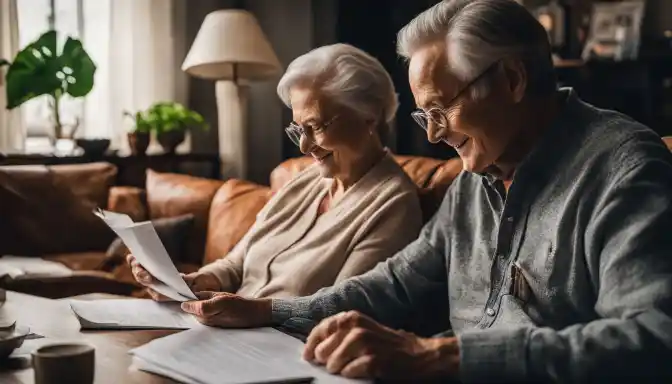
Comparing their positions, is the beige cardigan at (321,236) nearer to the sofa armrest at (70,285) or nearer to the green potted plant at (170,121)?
the sofa armrest at (70,285)

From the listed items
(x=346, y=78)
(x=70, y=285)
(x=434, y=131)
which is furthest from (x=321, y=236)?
(x=70, y=285)

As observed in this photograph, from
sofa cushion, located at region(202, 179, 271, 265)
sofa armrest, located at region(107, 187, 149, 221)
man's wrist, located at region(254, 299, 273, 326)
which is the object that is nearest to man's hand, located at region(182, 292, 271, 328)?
man's wrist, located at region(254, 299, 273, 326)

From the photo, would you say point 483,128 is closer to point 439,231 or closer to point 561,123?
point 561,123

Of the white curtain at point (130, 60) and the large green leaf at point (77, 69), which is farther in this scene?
A: the white curtain at point (130, 60)

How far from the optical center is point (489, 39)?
1284 millimetres

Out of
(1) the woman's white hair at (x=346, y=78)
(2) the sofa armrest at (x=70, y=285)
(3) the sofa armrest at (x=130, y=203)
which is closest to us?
(1) the woman's white hair at (x=346, y=78)

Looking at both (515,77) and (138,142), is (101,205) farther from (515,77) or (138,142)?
(515,77)

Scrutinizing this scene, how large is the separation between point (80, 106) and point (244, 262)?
2.45 metres

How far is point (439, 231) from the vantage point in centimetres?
155

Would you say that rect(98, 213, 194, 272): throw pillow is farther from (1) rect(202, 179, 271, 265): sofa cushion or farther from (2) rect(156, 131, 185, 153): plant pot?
(2) rect(156, 131, 185, 153): plant pot

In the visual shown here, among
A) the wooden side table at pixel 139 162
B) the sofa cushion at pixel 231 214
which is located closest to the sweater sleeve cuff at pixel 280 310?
the sofa cushion at pixel 231 214

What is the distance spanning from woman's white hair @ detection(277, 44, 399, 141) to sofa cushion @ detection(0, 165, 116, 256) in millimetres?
1713

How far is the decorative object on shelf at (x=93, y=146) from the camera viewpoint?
3.82 m

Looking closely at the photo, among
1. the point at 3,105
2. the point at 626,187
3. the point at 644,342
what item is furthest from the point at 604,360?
the point at 3,105
